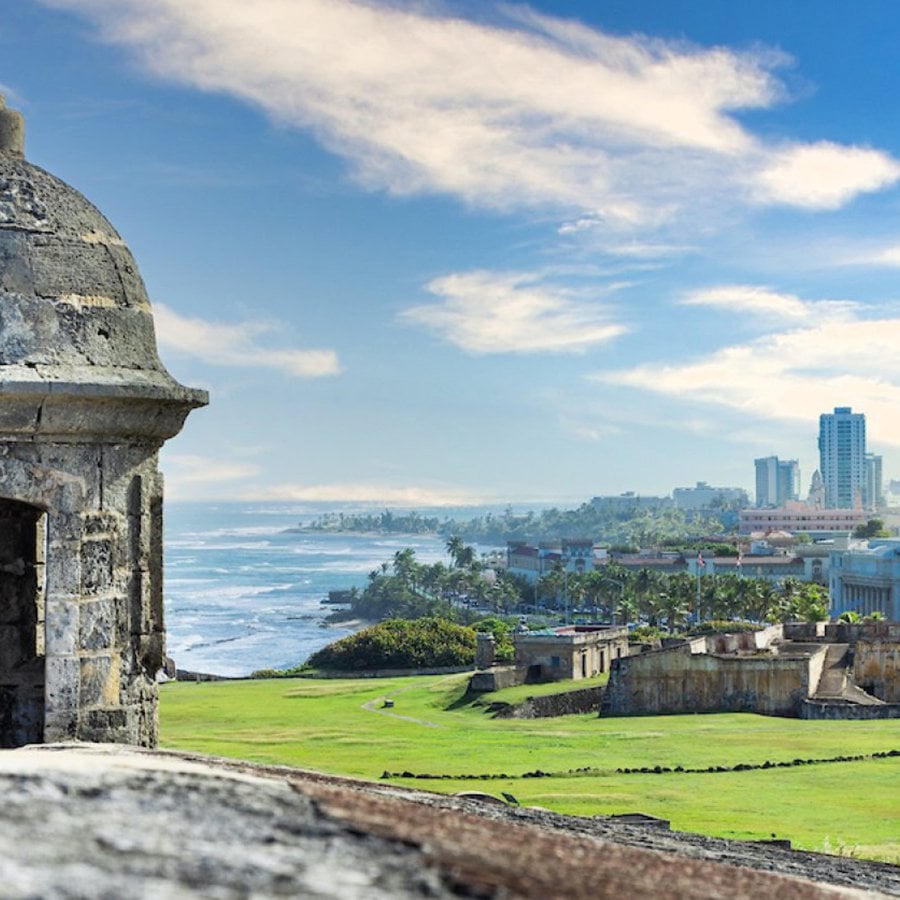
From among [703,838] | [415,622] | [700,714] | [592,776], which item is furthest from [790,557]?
[703,838]

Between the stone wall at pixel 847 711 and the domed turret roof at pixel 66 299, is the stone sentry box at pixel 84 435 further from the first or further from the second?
the stone wall at pixel 847 711

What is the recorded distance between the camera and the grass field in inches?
1112

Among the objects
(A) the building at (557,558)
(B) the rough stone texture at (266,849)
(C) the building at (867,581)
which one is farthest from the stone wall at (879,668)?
(A) the building at (557,558)

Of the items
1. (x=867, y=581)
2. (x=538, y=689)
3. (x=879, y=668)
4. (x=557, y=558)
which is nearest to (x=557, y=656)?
(x=538, y=689)

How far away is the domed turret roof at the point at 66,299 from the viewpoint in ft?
26.1

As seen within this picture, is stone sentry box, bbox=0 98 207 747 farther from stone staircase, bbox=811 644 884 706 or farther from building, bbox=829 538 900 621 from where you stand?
building, bbox=829 538 900 621

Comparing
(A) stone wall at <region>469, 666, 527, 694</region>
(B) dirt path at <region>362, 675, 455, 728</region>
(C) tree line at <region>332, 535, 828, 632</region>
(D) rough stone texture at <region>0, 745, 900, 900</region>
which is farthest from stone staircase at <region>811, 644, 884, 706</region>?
A: (D) rough stone texture at <region>0, 745, 900, 900</region>

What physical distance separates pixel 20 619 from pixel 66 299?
2.32 m

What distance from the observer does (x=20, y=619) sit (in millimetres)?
9375

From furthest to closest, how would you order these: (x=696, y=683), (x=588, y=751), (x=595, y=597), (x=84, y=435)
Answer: (x=595, y=597)
(x=696, y=683)
(x=588, y=751)
(x=84, y=435)

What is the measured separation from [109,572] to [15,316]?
58.4 inches

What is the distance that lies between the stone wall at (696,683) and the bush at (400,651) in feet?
52.9

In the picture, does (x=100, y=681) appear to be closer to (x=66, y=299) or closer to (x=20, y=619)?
(x=20, y=619)

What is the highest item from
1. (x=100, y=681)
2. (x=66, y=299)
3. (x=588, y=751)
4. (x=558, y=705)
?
(x=66, y=299)
